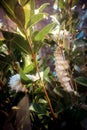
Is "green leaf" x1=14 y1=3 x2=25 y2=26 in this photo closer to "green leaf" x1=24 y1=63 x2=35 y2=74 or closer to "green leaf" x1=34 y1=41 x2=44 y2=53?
"green leaf" x1=34 y1=41 x2=44 y2=53

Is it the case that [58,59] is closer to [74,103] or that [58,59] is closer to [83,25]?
[74,103]

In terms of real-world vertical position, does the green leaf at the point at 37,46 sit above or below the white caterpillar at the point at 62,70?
above

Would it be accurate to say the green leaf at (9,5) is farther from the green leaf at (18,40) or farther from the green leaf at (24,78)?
the green leaf at (24,78)

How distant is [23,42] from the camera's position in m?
0.86

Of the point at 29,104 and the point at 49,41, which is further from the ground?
the point at 49,41

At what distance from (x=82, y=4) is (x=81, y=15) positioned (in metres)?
0.10

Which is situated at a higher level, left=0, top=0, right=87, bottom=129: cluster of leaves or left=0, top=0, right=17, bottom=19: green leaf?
left=0, top=0, right=17, bottom=19: green leaf

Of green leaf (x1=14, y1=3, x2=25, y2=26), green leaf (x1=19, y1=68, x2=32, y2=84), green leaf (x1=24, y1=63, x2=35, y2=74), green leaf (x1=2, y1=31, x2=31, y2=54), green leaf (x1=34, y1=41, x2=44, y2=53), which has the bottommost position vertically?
green leaf (x1=19, y1=68, x2=32, y2=84)

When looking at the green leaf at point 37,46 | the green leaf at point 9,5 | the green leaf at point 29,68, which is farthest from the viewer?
the green leaf at point 29,68

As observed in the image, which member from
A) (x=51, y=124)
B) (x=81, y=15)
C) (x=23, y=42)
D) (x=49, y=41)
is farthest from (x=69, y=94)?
(x=81, y=15)

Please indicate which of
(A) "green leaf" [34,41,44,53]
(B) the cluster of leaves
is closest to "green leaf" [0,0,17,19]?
(B) the cluster of leaves

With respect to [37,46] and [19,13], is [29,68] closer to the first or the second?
[37,46]

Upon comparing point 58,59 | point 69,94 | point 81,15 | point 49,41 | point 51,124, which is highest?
point 81,15

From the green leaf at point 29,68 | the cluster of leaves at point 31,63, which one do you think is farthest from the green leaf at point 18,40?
the green leaf at point 29,68
